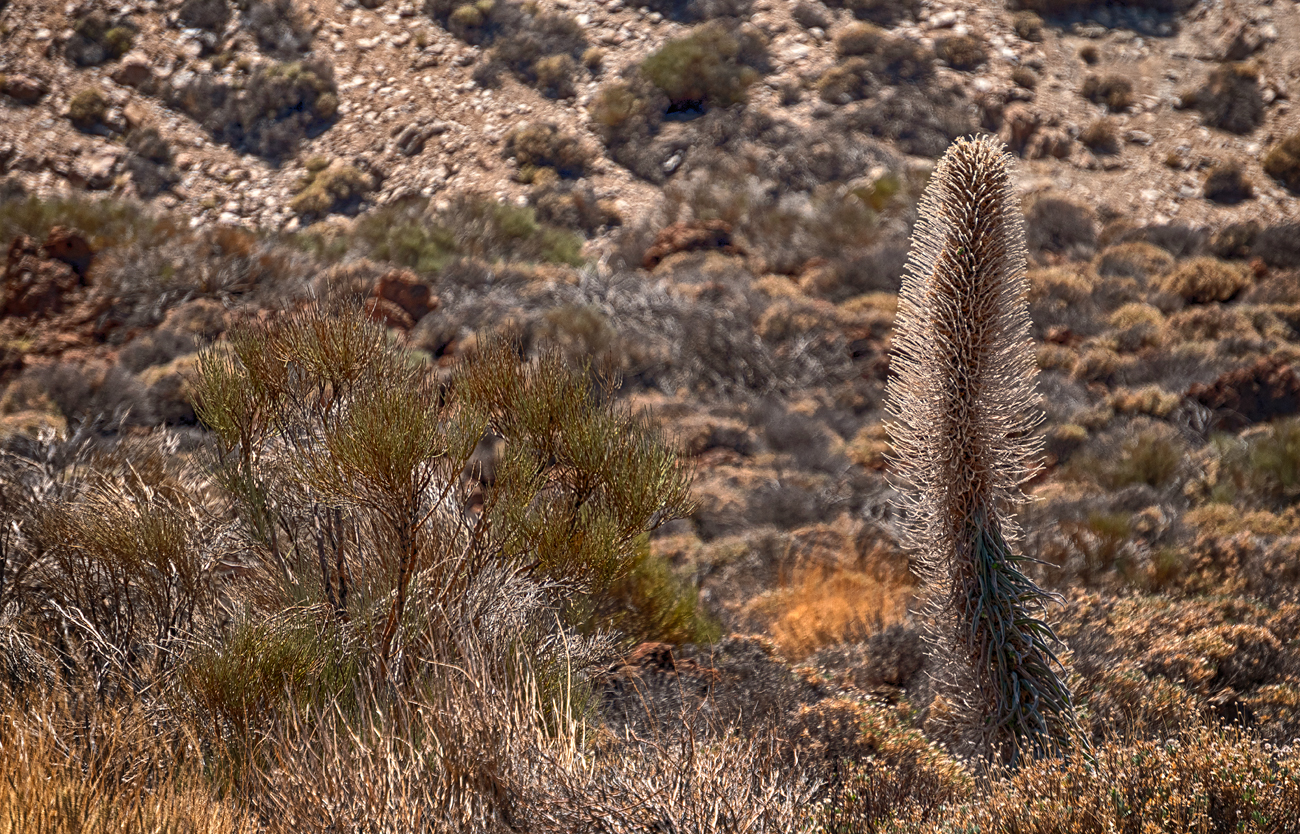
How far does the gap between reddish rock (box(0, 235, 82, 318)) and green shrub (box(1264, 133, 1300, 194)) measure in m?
22.4

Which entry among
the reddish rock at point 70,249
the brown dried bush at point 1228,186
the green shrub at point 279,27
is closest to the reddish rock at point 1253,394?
the brown dried bush at point 1228,186

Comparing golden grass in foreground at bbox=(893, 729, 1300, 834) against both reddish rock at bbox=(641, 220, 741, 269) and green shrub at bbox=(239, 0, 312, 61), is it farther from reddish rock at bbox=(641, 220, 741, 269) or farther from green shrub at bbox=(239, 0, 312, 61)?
green shrub at bbox=(239, 0, 312, 61)

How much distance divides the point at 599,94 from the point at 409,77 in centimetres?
497

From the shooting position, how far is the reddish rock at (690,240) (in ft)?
52.7

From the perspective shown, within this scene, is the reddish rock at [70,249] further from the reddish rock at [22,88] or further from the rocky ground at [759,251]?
the reddish rock at [22,88]

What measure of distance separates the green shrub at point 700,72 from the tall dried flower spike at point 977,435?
71.0 ft

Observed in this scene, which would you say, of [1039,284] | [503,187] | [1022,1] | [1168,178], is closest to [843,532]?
[1039,284]

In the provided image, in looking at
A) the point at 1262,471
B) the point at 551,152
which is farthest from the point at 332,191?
the point at 1262,471

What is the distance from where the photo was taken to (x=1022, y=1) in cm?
2547

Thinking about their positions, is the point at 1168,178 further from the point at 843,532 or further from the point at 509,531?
the point at 509,531

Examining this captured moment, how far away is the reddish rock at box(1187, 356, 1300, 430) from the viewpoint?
379 inches

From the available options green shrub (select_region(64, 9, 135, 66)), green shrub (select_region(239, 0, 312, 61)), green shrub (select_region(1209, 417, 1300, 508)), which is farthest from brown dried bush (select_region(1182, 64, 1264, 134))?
green shrub (select_region(64, 9, 135, 66))

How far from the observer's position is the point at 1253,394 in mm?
9805

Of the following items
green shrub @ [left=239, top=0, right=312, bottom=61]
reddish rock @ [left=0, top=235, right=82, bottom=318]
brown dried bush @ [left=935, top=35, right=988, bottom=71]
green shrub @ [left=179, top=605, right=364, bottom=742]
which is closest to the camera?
green shrub @ [left=179, top=605, right=364, bottom=742]
